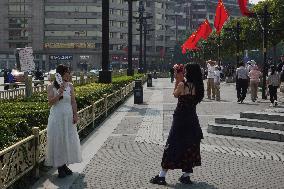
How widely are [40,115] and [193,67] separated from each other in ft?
11.5

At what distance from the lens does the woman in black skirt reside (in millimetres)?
8031

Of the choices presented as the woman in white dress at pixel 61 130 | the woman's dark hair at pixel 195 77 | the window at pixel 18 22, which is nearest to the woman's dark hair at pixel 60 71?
the woman in white dress at pixel 61 130

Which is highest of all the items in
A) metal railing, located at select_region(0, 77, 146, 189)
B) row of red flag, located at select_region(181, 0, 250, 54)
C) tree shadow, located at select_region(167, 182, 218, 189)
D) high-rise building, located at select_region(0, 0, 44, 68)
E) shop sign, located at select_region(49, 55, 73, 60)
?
high-rise building, located at select_region(0, 0, 44, 68)

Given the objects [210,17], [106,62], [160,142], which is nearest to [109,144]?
[160,142]

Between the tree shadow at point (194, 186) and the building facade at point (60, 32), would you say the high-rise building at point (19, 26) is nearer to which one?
the building facade at point (60, 32)

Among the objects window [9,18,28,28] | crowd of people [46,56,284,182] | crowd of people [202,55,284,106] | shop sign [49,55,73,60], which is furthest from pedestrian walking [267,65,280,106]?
window [9,18,28,28]

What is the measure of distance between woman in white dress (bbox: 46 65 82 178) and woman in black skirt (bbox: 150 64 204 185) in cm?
147

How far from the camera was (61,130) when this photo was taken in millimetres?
8422

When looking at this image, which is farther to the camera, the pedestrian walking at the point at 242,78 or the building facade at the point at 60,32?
the building facade at the point at 60,32

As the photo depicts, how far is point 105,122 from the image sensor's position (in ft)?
54.8

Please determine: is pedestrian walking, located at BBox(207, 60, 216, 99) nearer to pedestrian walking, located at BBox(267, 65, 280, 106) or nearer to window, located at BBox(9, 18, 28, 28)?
pedestrian walking, located at BBox(267, 65, 280, 106)

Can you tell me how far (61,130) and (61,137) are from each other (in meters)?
0.12

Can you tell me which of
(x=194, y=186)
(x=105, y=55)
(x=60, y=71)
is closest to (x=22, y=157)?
(x=60, y=71)

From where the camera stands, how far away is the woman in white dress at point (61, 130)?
8375mm
